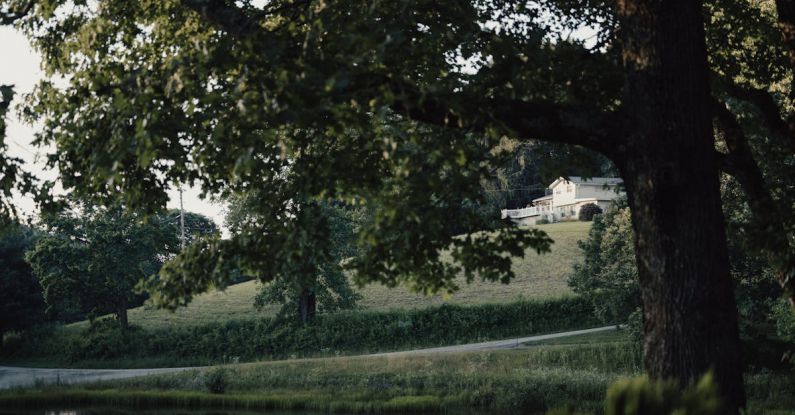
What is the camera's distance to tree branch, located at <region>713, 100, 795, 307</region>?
9.87 meters

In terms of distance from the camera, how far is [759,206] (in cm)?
1029

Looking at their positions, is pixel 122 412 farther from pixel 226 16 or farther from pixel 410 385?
pixel 226 16

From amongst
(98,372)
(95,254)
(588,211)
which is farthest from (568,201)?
(98,372)

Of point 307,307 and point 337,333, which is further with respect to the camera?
point 307,307

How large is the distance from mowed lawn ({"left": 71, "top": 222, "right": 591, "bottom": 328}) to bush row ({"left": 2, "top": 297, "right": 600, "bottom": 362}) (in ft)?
6.61

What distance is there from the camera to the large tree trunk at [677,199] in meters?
7.23

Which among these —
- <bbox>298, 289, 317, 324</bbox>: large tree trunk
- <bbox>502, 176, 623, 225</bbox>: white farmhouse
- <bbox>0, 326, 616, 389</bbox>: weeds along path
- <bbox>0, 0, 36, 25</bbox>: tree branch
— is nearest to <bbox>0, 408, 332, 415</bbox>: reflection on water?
<bbox>0, 326, 616, 389</bbox>: weeds along path

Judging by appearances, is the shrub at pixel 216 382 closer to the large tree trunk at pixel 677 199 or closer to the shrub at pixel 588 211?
the large tree trunk at pixel 677 199

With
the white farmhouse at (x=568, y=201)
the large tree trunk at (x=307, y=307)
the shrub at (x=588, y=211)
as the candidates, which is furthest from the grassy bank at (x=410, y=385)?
the white farmhouse at (x=568, y=201)

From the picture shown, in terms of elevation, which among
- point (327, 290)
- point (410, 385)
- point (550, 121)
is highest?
point (550, 121)

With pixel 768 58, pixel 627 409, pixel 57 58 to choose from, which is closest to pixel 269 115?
pixel 627 409

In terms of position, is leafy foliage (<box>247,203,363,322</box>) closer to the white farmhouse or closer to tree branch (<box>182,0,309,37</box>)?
tree branch (<box>182,0,309,37</box>)

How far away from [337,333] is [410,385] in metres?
17.1

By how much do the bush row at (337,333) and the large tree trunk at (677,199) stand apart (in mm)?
36304
